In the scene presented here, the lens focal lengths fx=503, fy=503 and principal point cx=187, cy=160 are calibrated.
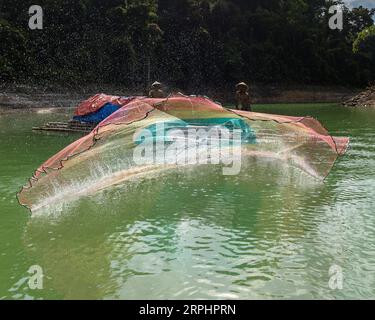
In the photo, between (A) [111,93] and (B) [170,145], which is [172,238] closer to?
(B) [170,145]

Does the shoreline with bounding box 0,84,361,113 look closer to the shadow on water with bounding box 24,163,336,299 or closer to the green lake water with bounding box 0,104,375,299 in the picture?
the green lake water with bounding box 0,104,375,299

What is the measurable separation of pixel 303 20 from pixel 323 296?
212 feet

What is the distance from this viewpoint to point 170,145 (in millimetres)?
10445

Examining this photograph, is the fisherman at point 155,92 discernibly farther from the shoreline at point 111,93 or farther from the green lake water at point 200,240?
the shoreline at point 111,93

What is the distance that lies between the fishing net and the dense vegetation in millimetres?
35957

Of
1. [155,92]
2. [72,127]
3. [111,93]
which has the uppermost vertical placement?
[111,93]

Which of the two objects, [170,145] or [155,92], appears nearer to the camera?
[170,145]

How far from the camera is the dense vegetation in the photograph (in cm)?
4850

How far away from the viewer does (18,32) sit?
4497 cm

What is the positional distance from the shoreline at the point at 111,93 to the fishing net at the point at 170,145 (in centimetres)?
2801

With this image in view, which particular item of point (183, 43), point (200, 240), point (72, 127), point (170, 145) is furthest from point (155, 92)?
point (183, 43)

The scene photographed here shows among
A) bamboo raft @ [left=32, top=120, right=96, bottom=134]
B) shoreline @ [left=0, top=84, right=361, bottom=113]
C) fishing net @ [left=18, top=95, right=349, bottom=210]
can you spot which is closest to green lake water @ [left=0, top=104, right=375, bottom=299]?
fishing net @ [left=18, top=95, right=349, bottom=210]

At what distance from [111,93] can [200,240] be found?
42.5 metres

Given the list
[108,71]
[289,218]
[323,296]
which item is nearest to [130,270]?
[323,296]
